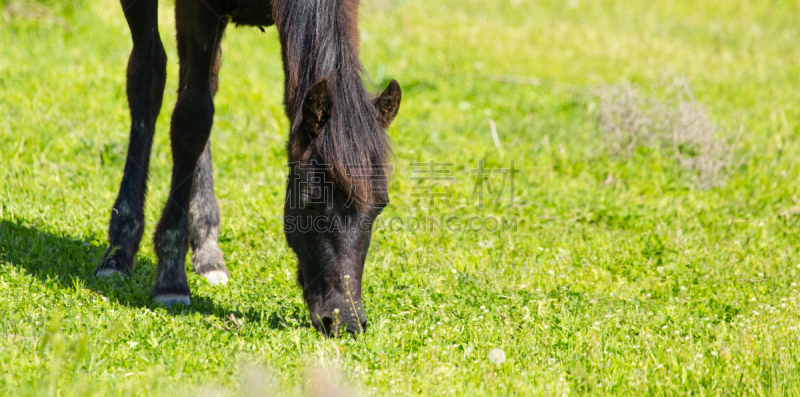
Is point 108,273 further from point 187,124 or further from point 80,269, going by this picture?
point 187,124

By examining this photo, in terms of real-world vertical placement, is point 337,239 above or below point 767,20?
below

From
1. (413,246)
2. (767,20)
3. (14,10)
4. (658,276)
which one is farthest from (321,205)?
(767,20)

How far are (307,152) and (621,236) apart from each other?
136 inches

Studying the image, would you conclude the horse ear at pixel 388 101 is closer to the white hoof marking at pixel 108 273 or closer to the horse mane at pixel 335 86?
the horse mane at pixel 335 86

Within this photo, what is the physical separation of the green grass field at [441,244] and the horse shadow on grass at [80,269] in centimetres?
2

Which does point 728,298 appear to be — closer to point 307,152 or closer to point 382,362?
point 382,362

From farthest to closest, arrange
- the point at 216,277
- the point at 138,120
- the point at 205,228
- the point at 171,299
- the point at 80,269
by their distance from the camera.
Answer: the point at 205,228 → the point at 138,120 → the point at 216,277 → the point at 80,269 → the point at 171,299

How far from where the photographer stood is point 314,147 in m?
3.55

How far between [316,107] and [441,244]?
8.34 feet

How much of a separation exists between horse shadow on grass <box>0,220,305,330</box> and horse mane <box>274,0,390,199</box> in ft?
3.42

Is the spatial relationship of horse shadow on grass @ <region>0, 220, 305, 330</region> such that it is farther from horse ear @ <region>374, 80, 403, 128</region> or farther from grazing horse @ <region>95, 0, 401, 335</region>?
horse ear @ <region>374, 80, 403, 128</region>

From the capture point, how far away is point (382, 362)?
3467 millimetres

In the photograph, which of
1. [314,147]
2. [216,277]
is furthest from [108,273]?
[314,147]

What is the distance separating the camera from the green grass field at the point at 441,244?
3.38 meters
